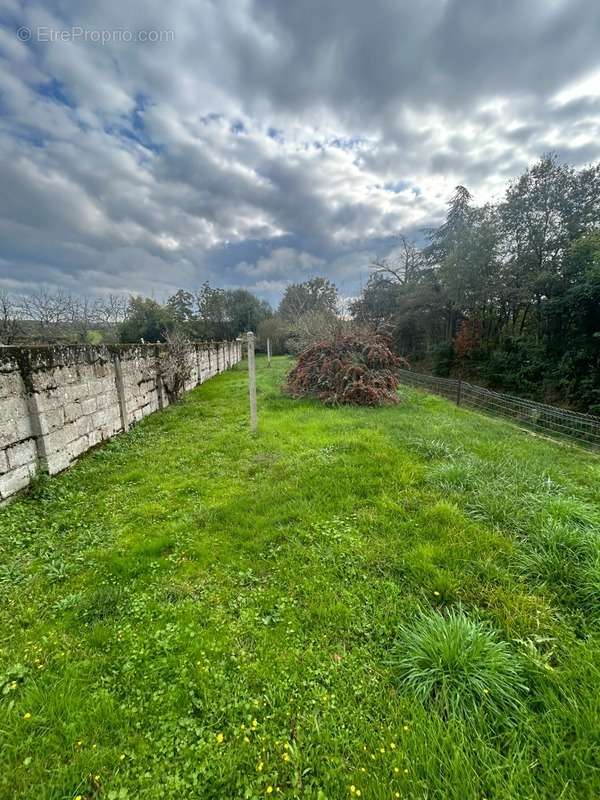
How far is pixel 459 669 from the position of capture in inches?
54.0

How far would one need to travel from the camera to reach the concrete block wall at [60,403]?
2.90 meters

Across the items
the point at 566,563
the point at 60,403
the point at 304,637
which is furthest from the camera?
the point at 60,403

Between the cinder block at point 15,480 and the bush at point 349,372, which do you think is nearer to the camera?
the cinder block at point 15,480

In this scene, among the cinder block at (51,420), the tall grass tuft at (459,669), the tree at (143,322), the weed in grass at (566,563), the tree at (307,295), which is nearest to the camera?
the tall grass tuft at (459,669)

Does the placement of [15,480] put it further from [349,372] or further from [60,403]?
[349,372]

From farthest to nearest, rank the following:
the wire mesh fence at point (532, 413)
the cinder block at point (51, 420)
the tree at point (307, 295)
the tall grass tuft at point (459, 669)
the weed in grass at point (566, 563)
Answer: the tree at point (307, 295) → the wire mesh fence at point (532, 413) → the cinder block at point (51, 420) → the weed in grass at point (566, 563) → the tall grass tuft at point (459, 669)

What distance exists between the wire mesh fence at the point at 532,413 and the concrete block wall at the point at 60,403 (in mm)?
8039

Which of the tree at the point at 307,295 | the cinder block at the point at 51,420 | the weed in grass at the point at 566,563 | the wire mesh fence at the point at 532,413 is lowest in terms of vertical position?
the wire mesh fence at the point at 532,413

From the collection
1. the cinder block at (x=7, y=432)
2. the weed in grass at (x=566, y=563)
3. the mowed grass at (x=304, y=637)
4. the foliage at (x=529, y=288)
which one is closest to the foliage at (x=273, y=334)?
the foliage at (x=529, y=288)

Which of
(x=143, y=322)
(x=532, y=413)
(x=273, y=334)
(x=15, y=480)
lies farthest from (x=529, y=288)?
(x=143, y=322)

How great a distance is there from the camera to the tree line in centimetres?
1064

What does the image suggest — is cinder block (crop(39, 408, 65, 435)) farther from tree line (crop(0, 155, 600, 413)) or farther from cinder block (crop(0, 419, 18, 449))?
tree line (crop(0, 155, 600, 413))

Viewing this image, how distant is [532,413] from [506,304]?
10.1 metres

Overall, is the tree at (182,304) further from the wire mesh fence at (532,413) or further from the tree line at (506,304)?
the wire mesh fence at (532,413)
